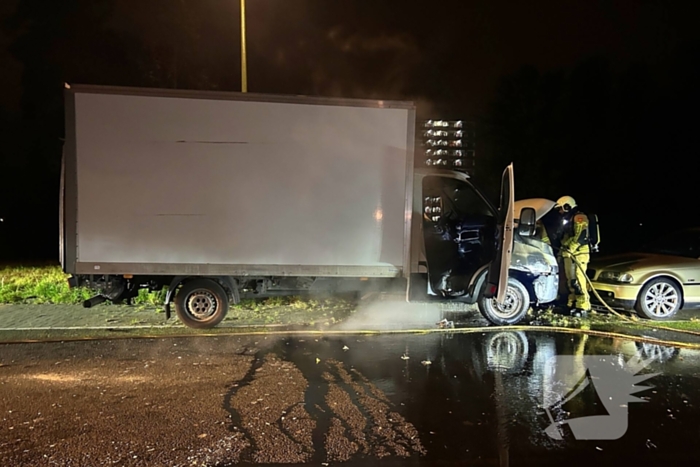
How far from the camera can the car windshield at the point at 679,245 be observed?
891 cm

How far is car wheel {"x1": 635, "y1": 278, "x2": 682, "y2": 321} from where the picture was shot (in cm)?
834

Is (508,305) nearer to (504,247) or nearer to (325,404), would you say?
(504,247)

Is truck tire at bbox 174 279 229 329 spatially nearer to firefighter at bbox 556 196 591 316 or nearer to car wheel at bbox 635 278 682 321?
firefighter at bbox 556 196 591 316

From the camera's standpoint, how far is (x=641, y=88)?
61.8 ft

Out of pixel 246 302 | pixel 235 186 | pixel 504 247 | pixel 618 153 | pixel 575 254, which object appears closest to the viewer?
pixel 235 186

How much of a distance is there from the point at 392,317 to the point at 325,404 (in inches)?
152

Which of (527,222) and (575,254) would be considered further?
(575,254)

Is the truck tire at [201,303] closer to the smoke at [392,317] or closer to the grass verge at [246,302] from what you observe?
the grass verge at [246,302]

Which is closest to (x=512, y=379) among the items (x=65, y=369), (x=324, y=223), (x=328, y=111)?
(x=324, y=223)

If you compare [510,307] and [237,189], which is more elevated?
[237,189]

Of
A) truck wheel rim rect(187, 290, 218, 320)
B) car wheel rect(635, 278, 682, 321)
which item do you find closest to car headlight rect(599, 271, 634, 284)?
car wheel rect(635, 278, 682, 321)
